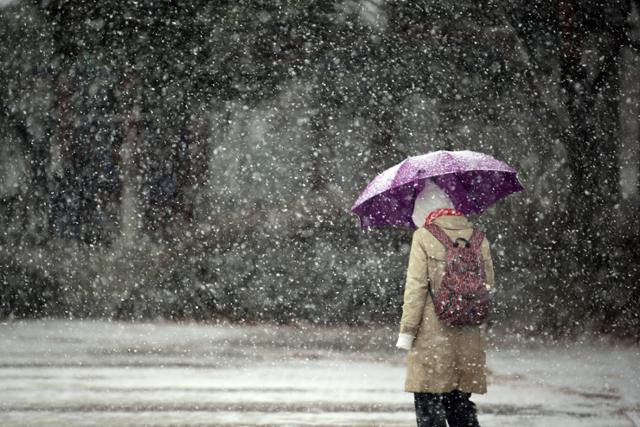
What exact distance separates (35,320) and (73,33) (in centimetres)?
500

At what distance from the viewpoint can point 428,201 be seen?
4.01 metres

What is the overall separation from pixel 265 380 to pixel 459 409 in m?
3.51

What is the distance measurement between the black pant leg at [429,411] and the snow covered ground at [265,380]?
1.54 metres

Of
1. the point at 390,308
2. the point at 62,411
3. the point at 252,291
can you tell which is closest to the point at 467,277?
the point at 62,411

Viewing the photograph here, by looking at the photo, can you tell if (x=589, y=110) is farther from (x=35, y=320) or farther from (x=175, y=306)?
(x=35, y=320)

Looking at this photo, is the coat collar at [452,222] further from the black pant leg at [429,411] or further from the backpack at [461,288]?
the black pant leg at [429,411]

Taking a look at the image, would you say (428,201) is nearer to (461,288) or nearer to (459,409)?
(461,288)

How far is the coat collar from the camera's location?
12.7ft

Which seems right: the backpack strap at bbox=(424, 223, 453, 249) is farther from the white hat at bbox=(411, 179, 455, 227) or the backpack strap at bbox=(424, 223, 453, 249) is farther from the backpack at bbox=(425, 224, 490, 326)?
the white hat at bbox=(411, 179, 455, 227)

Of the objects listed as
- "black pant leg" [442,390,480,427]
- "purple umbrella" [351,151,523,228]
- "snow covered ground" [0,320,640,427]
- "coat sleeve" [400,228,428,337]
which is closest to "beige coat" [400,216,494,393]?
"coat sleeve" [400,228,428,337]

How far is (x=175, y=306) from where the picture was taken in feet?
42.5

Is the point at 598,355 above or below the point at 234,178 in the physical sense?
below

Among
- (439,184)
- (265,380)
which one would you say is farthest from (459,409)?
(265,380)

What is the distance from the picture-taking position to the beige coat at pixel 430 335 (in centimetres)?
379
